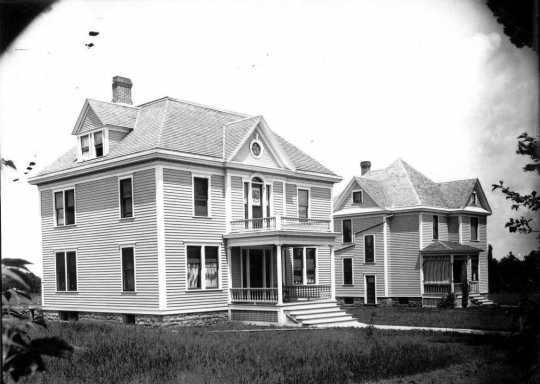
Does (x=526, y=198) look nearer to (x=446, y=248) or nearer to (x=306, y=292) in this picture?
(x=306, y=292)

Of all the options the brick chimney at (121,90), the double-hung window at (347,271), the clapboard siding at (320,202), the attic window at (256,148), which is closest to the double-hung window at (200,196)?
the attic window at (256,148)

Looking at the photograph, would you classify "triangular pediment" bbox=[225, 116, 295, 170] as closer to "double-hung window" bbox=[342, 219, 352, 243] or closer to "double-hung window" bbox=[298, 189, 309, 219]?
"double-hung window" bbox=[298, 189, 309, 219]

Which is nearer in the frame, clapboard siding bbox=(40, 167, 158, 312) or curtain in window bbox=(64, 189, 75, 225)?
clapboard siding bbox=(40, 167, 158, 312)

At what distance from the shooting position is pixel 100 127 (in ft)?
83.3

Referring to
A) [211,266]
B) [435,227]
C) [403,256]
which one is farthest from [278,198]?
[435,227]

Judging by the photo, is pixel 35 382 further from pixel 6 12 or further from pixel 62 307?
pixel 62 307

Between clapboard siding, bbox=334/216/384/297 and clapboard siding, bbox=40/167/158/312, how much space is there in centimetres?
1983

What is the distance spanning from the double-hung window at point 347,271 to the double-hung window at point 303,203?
13057 millimetres

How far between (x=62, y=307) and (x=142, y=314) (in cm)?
610

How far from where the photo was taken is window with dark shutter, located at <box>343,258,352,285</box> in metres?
41.0

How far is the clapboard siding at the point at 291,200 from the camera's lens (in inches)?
1103

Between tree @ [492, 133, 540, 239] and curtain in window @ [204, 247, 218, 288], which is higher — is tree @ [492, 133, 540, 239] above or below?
above

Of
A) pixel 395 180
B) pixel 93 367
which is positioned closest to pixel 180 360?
pixel 93 367

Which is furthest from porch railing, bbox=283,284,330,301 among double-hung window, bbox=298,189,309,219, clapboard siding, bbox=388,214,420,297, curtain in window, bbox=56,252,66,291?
clapboard siding, bbox=388,214,420,297
